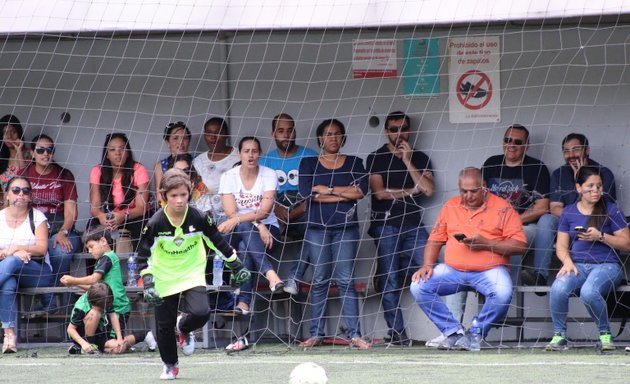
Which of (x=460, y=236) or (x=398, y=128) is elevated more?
(x=398, y=128)

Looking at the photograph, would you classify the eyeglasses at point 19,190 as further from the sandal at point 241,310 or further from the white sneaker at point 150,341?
the sandal at point 241,310

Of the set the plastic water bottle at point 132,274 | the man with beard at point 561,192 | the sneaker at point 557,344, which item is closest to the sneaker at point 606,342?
the sneaker at point 557,344

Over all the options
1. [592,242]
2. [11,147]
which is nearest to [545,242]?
[592,242]

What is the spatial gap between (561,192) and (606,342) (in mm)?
1366

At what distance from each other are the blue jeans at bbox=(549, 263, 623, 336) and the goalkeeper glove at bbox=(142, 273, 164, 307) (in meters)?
3.35

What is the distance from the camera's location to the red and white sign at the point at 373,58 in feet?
37.1

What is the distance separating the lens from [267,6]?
33.8 ft

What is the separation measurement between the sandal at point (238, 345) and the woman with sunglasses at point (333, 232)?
54 centimetres

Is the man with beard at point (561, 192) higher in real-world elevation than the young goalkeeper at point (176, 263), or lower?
higher

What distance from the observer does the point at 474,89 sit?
11.2 metres

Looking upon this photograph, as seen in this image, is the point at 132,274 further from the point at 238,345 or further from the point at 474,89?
the point at 474,89

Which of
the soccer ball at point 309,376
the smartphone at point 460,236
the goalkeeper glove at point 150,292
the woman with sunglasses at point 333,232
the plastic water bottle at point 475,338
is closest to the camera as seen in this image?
the soccer ball at point 309,376

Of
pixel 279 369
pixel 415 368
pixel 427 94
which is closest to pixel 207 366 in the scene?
pixel 279 369

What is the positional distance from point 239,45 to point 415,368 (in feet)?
13.3
